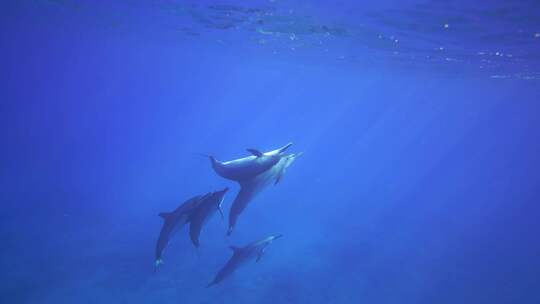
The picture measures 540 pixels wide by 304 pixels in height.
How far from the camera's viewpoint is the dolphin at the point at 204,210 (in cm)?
641

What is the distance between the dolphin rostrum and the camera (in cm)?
597

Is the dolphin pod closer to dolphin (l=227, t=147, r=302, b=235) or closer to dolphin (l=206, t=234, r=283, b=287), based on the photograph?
dolphin (l=227, t=147, r=302, b=235)

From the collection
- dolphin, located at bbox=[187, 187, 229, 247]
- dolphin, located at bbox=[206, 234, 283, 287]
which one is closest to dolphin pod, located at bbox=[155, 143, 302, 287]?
dolphin, located at bbox=[187, 187, 229, 247]

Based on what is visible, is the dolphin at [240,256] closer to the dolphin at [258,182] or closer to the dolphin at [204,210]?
the dolphin at [204,210]

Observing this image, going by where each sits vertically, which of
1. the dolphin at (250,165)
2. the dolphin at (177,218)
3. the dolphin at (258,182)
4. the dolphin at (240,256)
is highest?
the dolphin at (250,165)

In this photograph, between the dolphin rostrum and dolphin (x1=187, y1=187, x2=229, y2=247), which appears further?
dolphin (x1=187, y1=187, x2=229, y2=247)

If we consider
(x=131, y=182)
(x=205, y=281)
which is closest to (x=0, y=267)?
(x=205, y=281)

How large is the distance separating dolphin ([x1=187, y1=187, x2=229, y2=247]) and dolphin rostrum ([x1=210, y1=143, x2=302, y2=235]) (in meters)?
0.32

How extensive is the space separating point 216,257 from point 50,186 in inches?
781

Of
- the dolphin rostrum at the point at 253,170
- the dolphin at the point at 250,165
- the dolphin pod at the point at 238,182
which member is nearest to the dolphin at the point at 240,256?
the dolphin pod at the point at 238,182

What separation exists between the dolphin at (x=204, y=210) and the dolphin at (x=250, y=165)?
390mm

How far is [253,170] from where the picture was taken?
597cm

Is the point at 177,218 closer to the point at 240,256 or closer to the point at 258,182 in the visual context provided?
the point at 258,182

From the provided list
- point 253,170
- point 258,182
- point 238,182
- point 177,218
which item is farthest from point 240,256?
point 253,170
